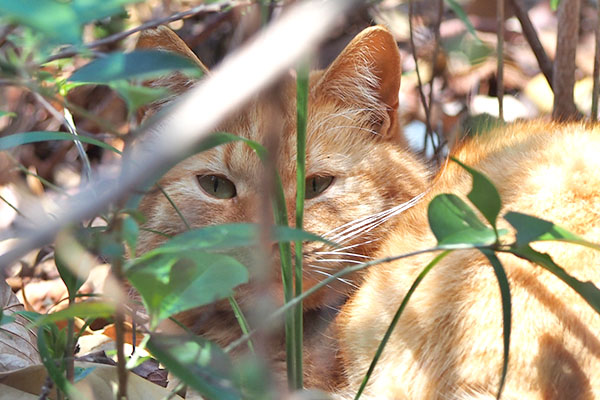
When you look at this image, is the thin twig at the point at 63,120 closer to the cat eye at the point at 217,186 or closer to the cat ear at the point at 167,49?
the cat ear at the point at 167,49

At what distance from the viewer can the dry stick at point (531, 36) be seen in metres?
2.33

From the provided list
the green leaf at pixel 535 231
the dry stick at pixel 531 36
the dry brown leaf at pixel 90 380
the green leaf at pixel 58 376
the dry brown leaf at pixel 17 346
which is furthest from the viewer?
the dry stick at pixel 531 36

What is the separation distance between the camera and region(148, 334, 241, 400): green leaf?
0.78m

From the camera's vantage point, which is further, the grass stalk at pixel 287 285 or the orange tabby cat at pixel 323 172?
the orange tabby cat at pixel 323 172

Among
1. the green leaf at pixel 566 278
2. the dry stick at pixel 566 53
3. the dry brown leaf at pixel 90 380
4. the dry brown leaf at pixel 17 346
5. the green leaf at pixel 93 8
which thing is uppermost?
the dry stick at pixel 566 53

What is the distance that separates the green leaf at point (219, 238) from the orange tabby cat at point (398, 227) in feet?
0.39

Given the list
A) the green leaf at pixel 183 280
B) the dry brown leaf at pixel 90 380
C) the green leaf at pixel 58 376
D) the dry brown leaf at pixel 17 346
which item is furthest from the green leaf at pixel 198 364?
the dry brown leaf at pixel 17 346

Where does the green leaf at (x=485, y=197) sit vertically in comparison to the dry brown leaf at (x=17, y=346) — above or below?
above

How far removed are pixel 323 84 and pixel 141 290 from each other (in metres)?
1.28

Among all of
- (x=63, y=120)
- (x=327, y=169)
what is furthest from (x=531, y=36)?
(x=63, y=120)

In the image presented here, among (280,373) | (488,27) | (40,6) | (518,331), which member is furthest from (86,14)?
(488,27)

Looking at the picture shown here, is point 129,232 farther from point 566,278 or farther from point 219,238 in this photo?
point 566,278

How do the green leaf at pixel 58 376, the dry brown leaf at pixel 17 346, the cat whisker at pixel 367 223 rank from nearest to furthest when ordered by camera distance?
the green leaf at pixel 58 376 < the dry brown leaf at pixel 17 346 < the cat whisker at pixel 367 223

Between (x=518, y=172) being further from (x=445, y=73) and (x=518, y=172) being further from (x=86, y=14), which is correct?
(x=445, y=73)
